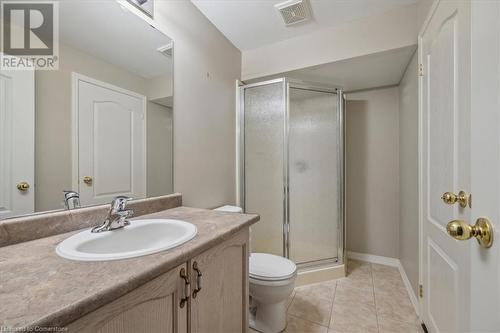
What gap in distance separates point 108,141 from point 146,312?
0.85 m

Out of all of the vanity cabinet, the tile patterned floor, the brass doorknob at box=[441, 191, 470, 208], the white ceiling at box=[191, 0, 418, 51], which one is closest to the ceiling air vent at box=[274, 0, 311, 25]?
the white ceiling at box=[191, 0, 418, 51]

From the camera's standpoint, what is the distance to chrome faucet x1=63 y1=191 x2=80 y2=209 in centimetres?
94

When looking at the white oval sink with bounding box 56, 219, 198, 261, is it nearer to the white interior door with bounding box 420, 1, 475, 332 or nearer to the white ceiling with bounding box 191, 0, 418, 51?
the white interior door with bounding box 420, 1, 475, 332

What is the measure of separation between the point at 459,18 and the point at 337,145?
59.0 inches

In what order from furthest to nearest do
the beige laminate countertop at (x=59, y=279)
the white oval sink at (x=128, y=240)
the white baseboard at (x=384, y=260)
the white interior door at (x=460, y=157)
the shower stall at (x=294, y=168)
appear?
the shower stall at (x=294, y=168) < the white baseboard at (x=384, y=260) < the white oval sink at (x=128, y=240) < the white interior door at (x=460, y=157) < the beige laminate countertop at (x=59, y=279)

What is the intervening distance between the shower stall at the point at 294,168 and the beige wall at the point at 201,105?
0.24 metres

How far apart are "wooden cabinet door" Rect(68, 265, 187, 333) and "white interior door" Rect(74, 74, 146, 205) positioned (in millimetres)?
652

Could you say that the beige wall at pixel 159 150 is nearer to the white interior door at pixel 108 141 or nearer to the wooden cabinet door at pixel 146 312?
the white interior door at pixel 108 141

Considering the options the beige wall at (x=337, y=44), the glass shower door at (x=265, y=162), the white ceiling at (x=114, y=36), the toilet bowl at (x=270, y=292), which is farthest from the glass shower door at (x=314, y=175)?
the white ceiling at (x=114, y=36)

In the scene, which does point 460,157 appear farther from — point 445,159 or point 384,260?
point 384,260

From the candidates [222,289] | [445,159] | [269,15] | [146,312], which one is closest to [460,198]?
[445,159]

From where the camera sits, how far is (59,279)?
52 cm

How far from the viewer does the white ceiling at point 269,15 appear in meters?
1.64

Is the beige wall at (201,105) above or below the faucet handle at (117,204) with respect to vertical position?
above
